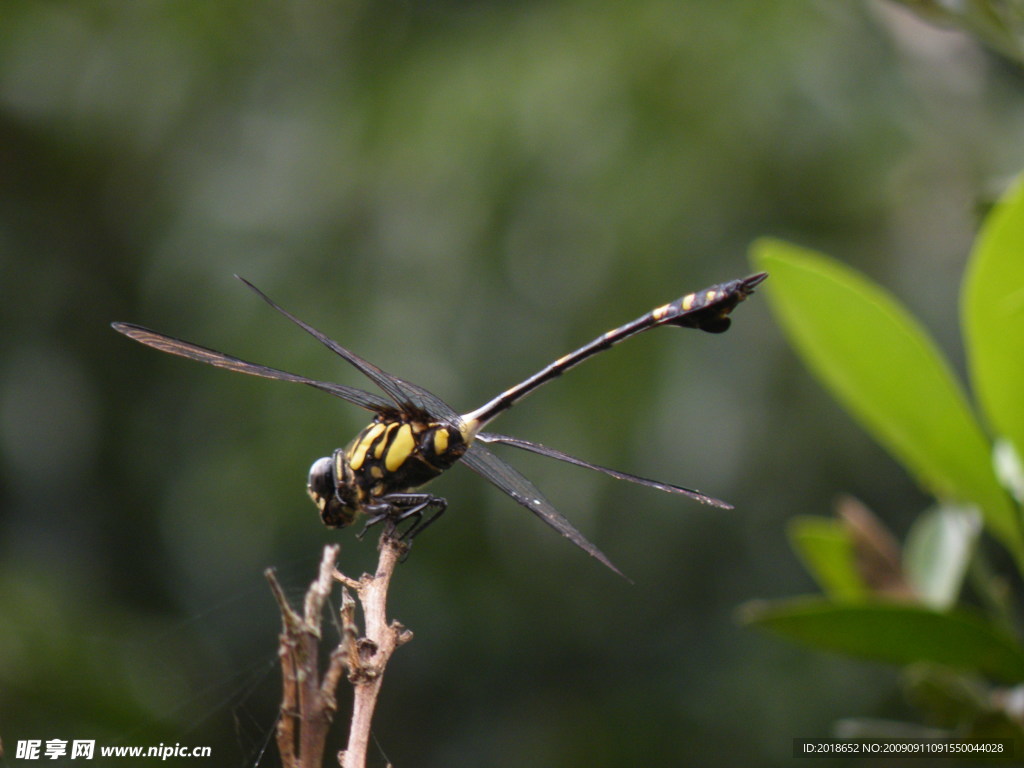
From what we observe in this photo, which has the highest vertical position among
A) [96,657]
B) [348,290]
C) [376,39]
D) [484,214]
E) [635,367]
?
[376,39]

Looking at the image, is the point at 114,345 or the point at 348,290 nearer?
Result: the point at 348,290

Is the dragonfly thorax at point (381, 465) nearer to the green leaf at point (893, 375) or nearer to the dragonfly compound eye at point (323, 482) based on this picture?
the dragonfly compound eye at point (323, 482)

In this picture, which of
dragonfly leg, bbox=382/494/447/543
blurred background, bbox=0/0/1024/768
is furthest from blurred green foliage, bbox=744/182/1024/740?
blurred background, bbox=0/0/1024/768

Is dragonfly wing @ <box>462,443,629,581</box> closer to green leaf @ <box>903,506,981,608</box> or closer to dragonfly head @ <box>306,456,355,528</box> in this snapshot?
dragonfly head @ <box>306,456,355,528</box>

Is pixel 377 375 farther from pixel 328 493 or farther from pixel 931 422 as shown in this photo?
pixel 931 422

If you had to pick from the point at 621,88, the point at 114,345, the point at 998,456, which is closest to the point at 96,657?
the point at 114,345

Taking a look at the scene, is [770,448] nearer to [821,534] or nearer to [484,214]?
[484,214]

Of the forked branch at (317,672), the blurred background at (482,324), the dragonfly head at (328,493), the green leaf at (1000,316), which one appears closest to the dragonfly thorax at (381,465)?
the dragonfly head at (328,493)
